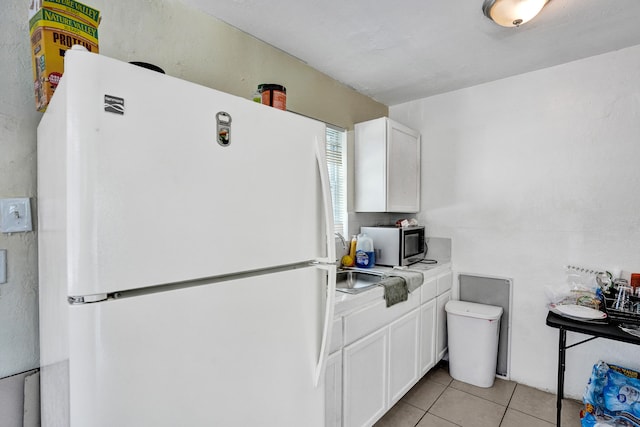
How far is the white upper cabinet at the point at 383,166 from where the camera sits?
2541 mm

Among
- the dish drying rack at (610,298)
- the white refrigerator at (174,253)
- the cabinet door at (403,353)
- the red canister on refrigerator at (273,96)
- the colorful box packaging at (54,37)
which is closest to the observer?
the white refrigerator at (174,253)

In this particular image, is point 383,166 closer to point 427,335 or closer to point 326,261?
point 427,335

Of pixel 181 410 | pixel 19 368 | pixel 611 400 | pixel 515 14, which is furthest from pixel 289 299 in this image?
pixel 611 400

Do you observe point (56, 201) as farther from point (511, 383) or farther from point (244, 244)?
point (511, 383)

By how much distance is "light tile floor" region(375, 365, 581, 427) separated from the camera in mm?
2035

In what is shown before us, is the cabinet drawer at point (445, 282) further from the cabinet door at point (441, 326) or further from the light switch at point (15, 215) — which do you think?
the light switch at point (15, 215)

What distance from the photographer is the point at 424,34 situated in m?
1.88

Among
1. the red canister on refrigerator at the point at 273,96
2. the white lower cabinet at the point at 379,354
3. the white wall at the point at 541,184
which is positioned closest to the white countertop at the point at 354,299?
the white lower cabinet at the point at 379,354

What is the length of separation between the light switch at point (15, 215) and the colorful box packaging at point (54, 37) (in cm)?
40

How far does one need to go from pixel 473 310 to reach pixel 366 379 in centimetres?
121

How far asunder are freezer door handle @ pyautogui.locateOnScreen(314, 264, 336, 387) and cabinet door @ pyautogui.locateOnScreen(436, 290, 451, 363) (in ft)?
5.84

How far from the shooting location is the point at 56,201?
29.9 inches

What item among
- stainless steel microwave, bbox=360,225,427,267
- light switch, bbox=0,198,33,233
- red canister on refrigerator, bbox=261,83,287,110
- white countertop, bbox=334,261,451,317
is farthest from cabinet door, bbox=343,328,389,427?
light switch, bbox=0,198,33,233

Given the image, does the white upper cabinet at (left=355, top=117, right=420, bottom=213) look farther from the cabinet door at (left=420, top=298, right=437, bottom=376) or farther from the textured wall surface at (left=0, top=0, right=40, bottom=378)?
the textured wall surface at (left=0, top=0, right=40, bottom=378)
